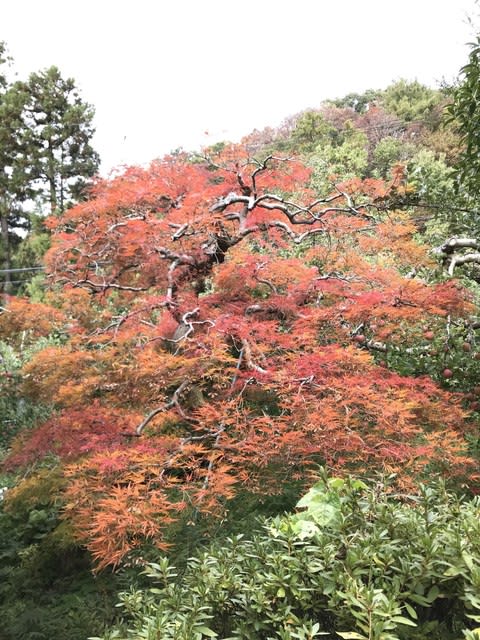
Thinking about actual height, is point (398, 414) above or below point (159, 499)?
above

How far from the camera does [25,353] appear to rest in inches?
342

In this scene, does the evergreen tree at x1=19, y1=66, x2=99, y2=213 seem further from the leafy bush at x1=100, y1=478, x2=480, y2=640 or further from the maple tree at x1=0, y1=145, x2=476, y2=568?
the leafy bush at x1=100, y1=478, x2=480, y2=640

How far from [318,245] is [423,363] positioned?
6.92ft

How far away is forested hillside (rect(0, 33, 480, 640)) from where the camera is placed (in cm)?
140

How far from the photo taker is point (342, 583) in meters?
1.31

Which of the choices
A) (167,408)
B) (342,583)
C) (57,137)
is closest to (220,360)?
(167,408)

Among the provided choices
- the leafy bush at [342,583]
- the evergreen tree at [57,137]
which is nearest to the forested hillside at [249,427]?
the leafy bush at [342,583]

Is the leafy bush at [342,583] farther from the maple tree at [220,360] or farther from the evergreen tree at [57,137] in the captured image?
the evergreen tree at [57,137]

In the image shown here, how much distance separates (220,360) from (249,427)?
0.51 m

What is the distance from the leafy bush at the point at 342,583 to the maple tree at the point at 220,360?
43.3 inches

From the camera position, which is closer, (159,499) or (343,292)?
(159,499)

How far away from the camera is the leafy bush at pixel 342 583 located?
4.13 feet

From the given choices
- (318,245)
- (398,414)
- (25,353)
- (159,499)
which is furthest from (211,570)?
(25,353)

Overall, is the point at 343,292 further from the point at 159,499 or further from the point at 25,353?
the point at 25,353
